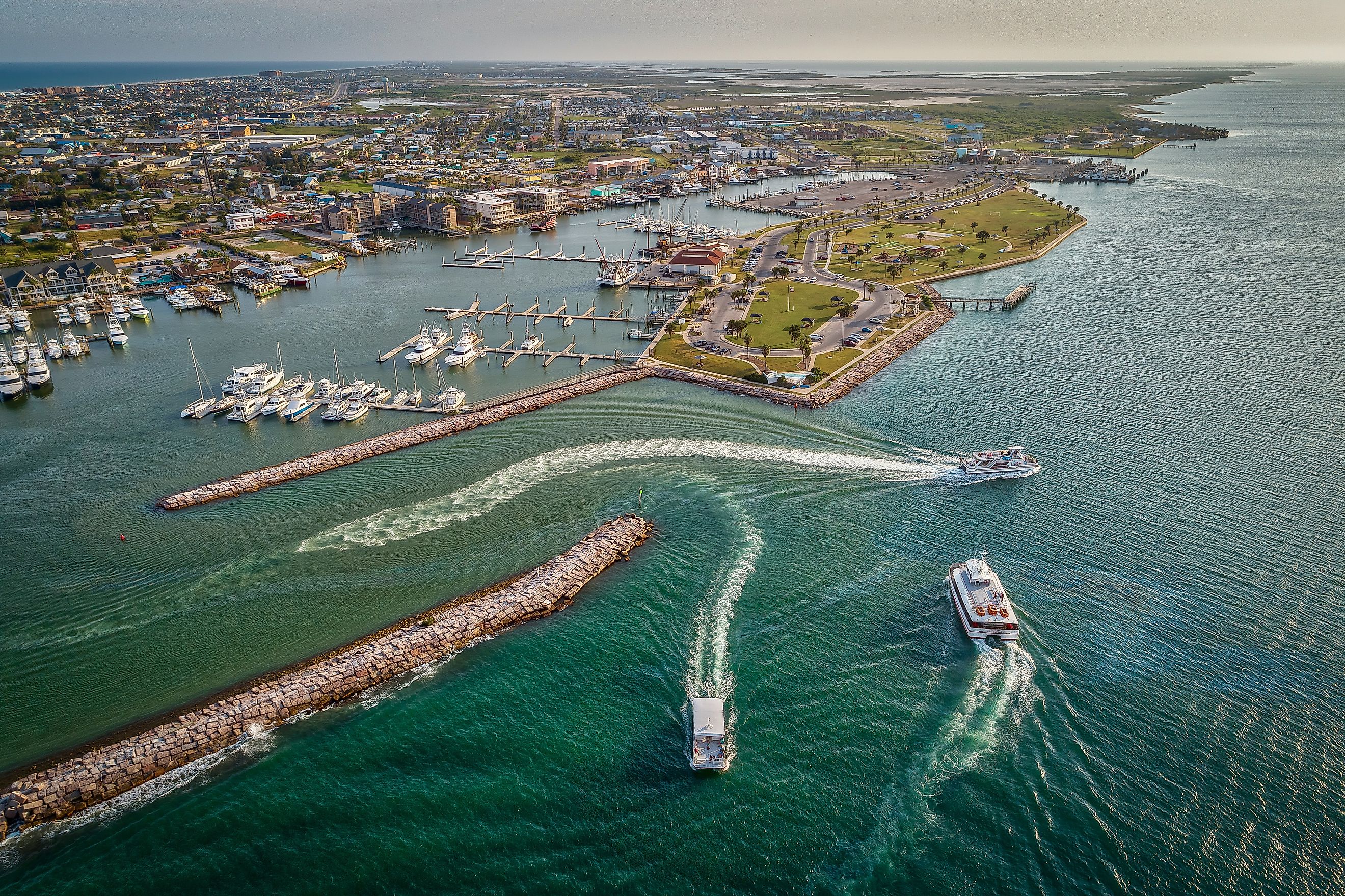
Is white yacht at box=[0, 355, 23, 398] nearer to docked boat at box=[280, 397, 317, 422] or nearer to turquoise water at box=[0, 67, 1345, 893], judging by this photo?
turquoise water at box=[0, 67, 1345, 893]

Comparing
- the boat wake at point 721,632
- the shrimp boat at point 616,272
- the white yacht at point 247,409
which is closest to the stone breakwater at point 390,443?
the white yacht at point 247,409

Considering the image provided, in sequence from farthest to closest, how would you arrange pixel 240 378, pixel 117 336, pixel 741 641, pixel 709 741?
pixel 117 336 → pixel 240 378 → pixel 741 641 → pixel 709 741

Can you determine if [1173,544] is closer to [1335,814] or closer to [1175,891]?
[1335,814]

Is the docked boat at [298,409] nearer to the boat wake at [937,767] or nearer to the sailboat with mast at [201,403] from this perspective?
the sailboat with mast at [201,403]

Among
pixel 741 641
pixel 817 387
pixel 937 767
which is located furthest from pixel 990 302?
pixel 937 767

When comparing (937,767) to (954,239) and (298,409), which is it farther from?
(954,239)

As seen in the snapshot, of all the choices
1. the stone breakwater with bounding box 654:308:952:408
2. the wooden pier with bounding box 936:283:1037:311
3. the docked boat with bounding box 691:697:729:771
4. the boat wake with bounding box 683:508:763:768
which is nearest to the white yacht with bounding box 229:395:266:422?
the stone breakwater with bounding box 654:308:952:408
